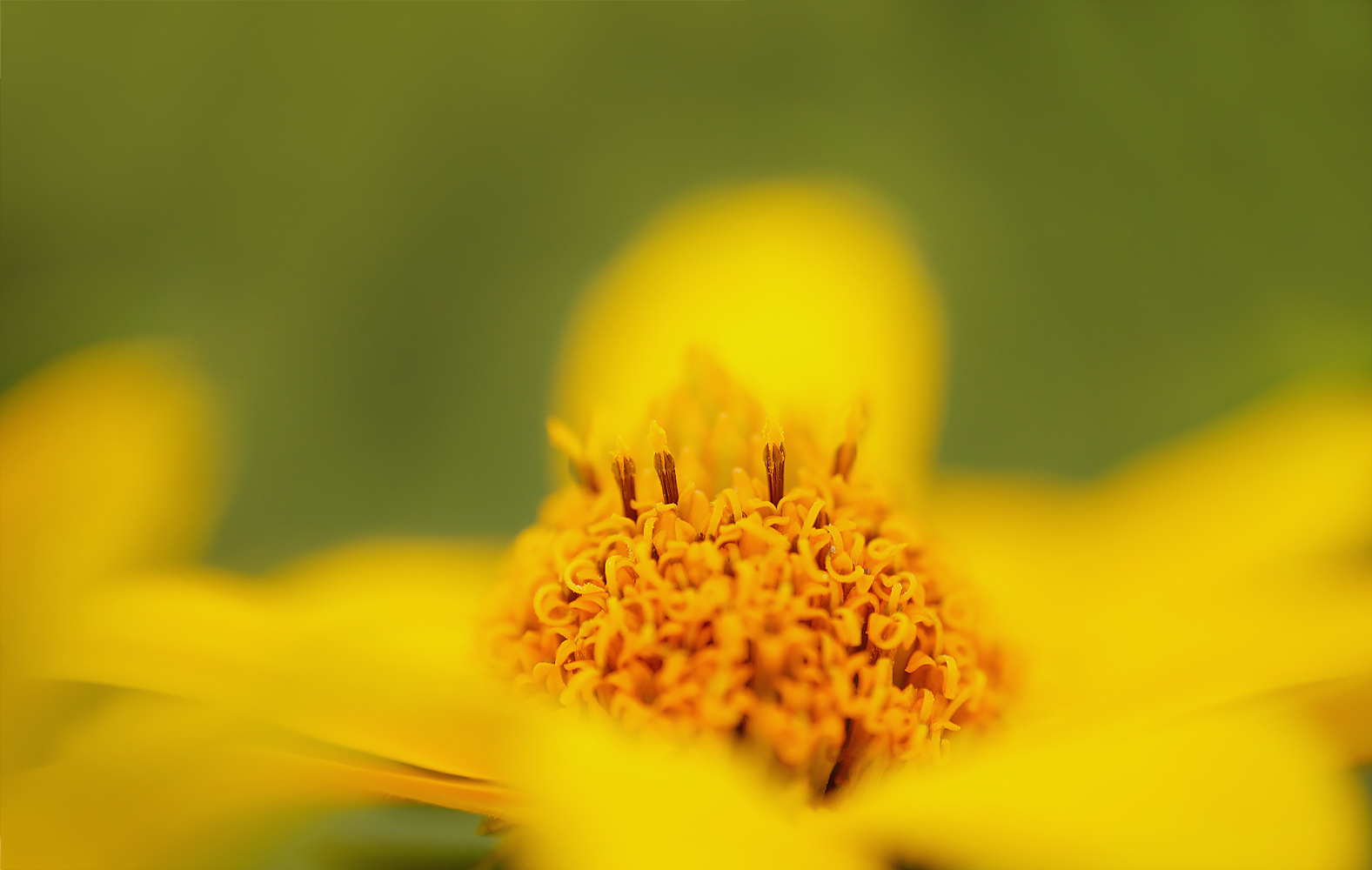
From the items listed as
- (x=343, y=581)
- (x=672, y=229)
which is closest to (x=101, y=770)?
(x=343, y=581)

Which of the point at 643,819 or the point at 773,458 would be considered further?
the point at 773,458

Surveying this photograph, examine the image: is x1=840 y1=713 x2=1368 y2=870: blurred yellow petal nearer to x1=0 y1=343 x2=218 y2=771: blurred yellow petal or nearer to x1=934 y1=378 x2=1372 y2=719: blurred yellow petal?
x1=934 y1=378 x2=1372 y2=719: blurred yellow petal

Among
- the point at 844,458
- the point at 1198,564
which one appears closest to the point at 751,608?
the point at 844,458

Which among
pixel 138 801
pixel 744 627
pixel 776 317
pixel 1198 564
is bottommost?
pixel 138 801

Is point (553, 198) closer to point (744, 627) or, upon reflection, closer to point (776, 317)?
point (776, 317)

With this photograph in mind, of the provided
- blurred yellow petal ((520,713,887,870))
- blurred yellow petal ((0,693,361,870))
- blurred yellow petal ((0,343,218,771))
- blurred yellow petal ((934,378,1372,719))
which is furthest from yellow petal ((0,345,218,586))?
blurred yellow petal ((934,378,1372,719))

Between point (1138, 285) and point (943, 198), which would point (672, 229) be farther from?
point (1138, 285)
